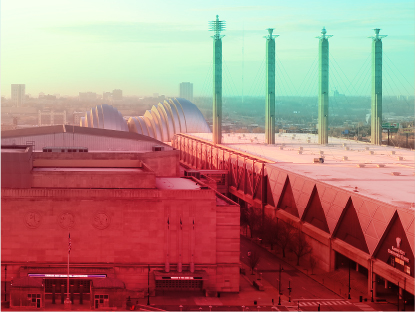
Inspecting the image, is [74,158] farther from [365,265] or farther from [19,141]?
[365,265]

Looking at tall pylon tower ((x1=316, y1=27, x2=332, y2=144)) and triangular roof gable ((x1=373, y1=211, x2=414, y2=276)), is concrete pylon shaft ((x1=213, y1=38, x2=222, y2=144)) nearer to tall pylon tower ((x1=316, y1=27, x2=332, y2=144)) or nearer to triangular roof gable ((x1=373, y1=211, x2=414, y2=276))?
tall pylon tower ((x1=316, y1=27, x2=332, y2=144))

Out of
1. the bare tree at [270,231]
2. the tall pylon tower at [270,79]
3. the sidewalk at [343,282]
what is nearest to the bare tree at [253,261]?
the sidewalk at [343,282]

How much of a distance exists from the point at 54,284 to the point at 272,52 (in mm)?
48023

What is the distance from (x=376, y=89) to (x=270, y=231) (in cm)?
3650

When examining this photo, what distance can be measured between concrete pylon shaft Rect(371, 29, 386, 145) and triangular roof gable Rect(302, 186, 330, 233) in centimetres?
3557

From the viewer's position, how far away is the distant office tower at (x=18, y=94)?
177m

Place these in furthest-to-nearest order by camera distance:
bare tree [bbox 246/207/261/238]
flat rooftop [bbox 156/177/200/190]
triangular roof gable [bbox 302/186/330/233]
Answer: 1. bare tree [bbox 246/207/261/238]
2. triangular roof gable [bbox 302/186/330/233]
3. flat rooftop [bbox 156/177/200/190]

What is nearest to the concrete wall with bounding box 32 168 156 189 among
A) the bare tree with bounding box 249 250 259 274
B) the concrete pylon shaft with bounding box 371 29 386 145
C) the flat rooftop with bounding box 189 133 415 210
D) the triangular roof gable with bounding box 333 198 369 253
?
the bare tree with bounding box 249 250 259 274

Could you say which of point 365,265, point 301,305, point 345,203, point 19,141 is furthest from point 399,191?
point 19,141

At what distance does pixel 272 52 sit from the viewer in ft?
264

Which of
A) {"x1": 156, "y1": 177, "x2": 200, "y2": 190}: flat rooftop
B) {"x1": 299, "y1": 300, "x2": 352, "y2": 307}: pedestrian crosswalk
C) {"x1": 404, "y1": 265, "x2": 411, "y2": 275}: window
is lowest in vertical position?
{"x1": 299, "y1": 300, "x2": 352, "y2": 307}: pedestrian crosswalk

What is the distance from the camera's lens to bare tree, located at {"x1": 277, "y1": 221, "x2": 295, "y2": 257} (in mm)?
49156

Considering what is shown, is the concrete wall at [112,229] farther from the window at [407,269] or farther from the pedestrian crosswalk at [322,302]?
the window at [407,269]

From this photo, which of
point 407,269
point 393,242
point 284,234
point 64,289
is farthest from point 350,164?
point 64,289
